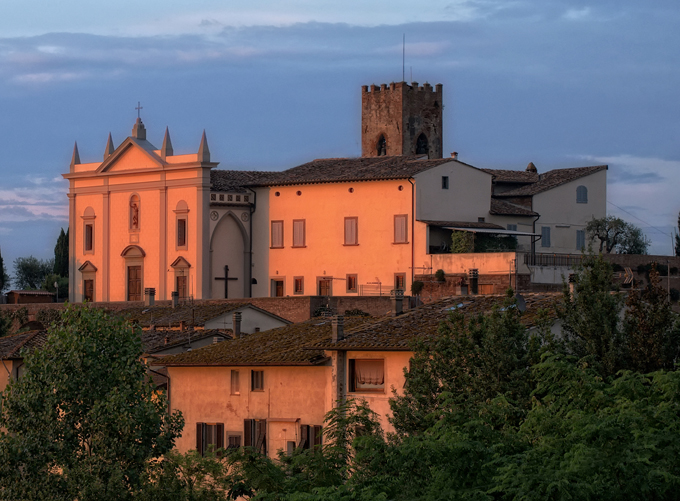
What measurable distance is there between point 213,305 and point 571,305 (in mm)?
27333

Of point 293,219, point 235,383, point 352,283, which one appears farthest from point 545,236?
point 235,383

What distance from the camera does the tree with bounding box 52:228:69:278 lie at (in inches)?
3349

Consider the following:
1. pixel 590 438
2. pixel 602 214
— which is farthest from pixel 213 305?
pixel 590 438

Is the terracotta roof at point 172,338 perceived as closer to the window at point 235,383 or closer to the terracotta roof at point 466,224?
the window at point 235,383

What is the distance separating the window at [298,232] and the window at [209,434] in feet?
83.9

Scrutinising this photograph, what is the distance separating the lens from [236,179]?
6244 centimetres

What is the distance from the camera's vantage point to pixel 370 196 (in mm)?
57031

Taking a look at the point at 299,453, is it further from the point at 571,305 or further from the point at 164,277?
the point at 164,277

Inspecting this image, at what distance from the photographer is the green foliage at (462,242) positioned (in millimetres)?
54688

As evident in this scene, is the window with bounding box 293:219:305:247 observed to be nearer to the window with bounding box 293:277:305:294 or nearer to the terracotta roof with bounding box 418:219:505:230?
the window with bounding box 293:277:305:294

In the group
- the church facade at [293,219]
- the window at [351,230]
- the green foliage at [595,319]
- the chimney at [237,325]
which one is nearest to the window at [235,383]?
the chimney at [237,325]

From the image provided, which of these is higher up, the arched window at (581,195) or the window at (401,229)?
the arched window at (581,195)

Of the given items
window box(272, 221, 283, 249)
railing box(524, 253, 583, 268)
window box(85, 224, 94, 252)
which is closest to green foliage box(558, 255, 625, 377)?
railing box(524, 253, 583, 268)

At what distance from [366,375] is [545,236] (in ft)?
101
